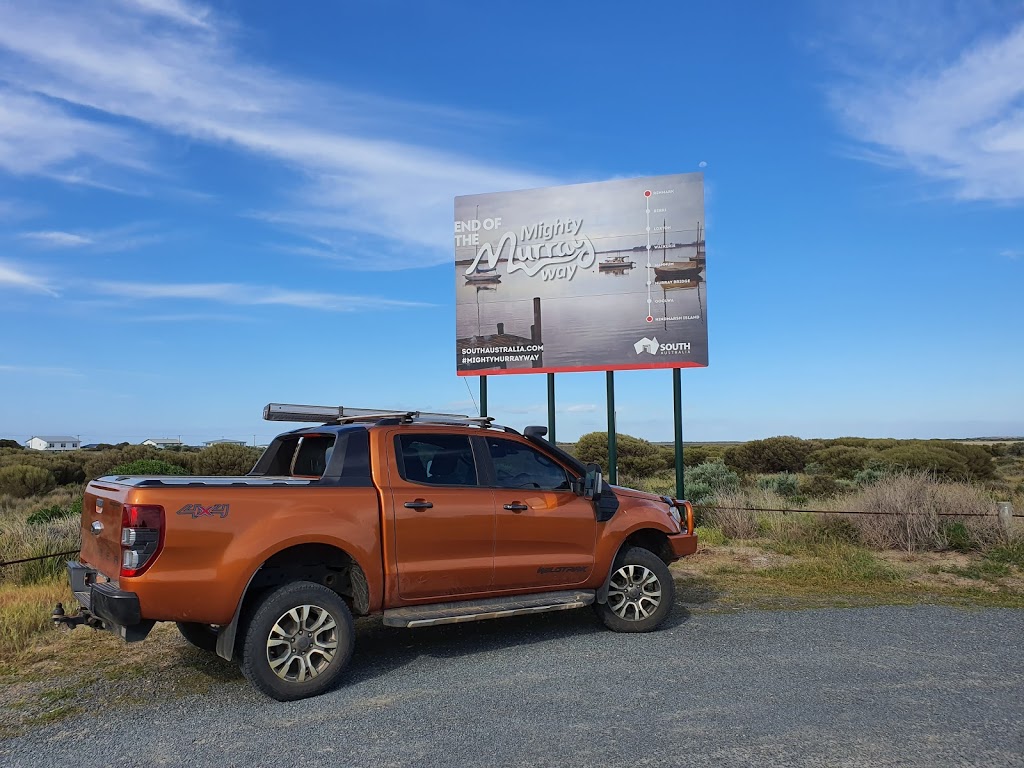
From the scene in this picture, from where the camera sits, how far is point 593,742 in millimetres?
4910

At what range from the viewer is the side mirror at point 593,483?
7.49 m

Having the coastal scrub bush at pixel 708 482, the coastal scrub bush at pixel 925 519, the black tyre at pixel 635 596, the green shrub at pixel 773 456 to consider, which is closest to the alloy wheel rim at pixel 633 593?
the black tyre at pixel 635 596

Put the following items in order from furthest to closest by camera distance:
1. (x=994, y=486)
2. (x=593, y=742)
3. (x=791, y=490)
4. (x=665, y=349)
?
(x=994, y=486) → (x=791, y=490) → (x=665, y=349) → (x=593, y=742)

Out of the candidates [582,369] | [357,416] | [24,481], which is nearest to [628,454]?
[582,369]

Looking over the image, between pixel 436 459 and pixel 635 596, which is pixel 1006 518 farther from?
pixel 436 459

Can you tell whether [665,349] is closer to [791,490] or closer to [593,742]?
[791,490]

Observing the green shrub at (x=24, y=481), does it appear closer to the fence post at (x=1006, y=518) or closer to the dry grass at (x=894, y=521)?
the dry grass at (x=894, y=521)

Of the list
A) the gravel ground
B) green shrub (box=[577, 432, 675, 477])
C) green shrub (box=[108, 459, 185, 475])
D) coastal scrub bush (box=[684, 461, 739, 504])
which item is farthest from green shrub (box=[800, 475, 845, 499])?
green shrub (box=[108, 459, 185, 475])

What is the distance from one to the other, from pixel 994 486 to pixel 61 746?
888 inches

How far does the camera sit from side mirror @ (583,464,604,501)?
7488mm

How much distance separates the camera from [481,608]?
269 inches

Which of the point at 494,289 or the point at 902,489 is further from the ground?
the point at 494,289

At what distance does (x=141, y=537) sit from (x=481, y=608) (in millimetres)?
2618

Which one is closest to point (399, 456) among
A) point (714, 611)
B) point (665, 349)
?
point (714, 611)
